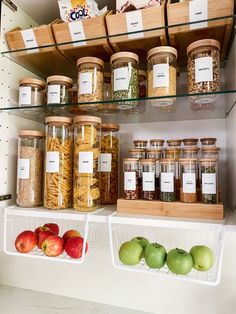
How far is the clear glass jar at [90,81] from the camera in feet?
3.07

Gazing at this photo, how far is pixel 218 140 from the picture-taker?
104 centimetres

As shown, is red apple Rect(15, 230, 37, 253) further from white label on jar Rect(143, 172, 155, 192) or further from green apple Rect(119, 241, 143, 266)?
white label on jar Rect(143, 172, 155, 192)

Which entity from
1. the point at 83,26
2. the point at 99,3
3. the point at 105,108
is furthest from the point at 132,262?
the point at 99,3

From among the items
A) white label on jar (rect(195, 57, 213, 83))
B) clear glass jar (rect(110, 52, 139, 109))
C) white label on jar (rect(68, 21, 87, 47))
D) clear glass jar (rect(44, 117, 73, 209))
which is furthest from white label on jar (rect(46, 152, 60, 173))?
white label on jar (rect(195, 57, 213, 83))

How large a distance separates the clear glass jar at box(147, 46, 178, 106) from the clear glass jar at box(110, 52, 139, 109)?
2.1 inches

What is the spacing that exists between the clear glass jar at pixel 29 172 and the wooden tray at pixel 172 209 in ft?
1.10

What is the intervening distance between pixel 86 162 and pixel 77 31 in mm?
464

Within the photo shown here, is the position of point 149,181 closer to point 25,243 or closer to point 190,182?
point 190,182

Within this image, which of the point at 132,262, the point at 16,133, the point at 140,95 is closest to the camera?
the point at 132,262

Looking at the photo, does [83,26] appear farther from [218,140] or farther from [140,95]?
[218,140]

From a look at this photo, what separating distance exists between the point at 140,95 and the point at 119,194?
16.1 inches

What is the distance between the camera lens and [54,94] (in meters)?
0.99

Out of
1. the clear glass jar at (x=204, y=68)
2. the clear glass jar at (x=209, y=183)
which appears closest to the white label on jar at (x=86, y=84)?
the clear glass jar at (x=204, y=68)

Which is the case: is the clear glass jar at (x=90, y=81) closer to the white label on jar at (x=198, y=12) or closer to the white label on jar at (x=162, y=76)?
the white label on jar at (x=162, y=76)
